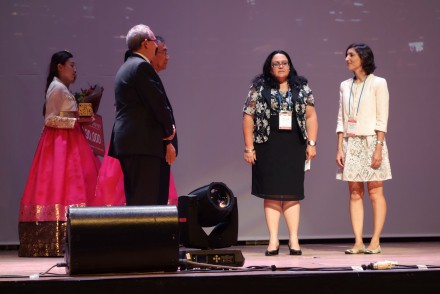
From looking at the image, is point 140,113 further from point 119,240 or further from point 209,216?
point 119,240

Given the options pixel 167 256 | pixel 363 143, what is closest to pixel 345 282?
pixel 167 256

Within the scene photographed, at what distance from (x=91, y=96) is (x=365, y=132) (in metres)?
2.08

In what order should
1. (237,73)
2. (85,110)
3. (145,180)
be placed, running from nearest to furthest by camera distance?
(145,180)
(85,110)
(237,73)

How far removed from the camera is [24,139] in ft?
21.4

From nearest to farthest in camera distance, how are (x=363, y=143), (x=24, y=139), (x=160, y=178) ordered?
(x=160, y=178)
(x=363, y=143)
(x=24, y=139)

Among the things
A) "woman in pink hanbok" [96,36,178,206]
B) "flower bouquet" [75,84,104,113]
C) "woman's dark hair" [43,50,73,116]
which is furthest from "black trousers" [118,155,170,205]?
"woman's dark hair" [43,50,73,116]

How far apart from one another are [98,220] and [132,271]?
0.24 meters

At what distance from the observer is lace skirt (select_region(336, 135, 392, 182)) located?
539 centimetres

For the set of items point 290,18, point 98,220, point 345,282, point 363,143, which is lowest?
point 345,282

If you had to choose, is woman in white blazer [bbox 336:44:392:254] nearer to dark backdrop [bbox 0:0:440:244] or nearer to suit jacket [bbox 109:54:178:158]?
dark backdrop [bbox 0:0:440:244]

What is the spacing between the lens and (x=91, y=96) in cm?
588

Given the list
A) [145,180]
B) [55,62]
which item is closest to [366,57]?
[145,180]

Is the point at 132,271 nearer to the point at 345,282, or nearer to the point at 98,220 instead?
the point at 98,220

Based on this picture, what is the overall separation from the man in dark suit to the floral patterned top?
1.05m
